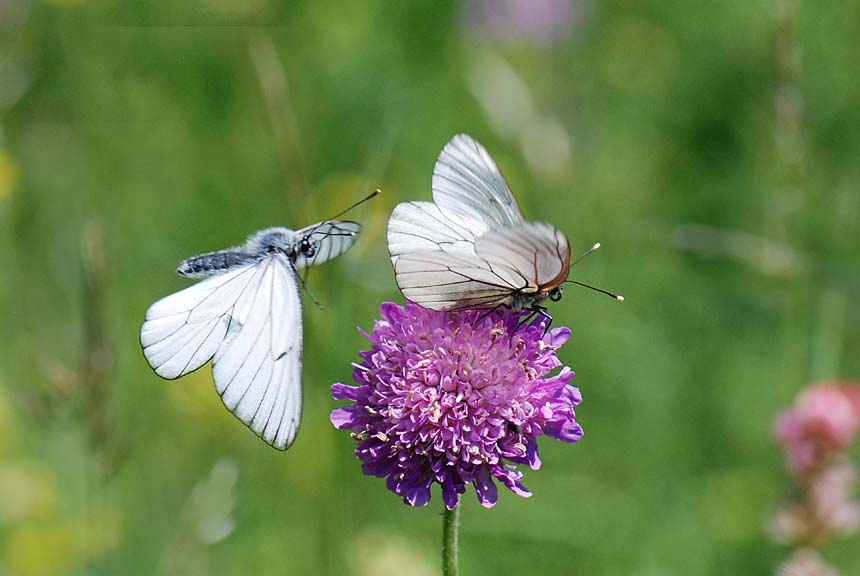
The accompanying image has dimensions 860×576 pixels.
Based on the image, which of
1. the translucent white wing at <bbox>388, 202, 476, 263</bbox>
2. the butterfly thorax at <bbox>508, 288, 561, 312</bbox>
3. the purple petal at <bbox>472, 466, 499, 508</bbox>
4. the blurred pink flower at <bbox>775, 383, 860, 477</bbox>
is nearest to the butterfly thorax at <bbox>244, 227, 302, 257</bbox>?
the translucent white wing at <bbox>388, 202, 476, 263</bbox>

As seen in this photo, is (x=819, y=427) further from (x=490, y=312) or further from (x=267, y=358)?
(x=267, y=358)

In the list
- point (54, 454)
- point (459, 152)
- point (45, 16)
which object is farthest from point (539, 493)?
point (45, 16)

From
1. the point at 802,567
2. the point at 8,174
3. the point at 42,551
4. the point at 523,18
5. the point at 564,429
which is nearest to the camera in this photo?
the point at 564,429

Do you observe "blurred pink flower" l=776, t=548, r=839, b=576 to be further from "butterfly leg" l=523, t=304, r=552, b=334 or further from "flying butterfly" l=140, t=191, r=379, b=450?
"flying butterfly" l=140, t=191, r=379, b=450

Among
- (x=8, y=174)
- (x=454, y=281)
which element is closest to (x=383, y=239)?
(x=8, y=174)

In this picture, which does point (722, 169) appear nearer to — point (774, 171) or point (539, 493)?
point (774, 171)

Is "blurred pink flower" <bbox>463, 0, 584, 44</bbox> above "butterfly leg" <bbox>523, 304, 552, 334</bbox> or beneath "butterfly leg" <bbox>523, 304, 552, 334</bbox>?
above

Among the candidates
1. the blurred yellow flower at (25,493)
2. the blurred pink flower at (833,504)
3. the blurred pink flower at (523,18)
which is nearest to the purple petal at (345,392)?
the blurred pink flower at (833,504)
